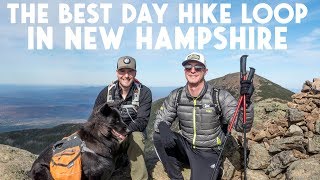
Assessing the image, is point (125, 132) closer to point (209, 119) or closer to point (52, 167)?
point (52, 167)

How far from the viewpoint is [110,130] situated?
8375 millimetres

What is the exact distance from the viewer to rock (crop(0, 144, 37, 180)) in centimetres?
1052

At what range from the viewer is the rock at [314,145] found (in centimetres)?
1130

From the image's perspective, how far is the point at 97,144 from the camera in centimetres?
837

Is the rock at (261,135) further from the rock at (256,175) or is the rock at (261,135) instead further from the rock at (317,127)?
the rock at (317,127)

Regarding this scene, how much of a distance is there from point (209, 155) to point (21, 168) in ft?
18.9

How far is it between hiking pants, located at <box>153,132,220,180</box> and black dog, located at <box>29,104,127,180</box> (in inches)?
106

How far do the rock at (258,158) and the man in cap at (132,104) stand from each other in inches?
150

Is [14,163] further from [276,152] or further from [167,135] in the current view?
[276,152]

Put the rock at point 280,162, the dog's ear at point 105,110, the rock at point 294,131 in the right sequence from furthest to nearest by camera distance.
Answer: the rock at point 294,131
the rock at point 280,162
the dog's ear at point 105,110

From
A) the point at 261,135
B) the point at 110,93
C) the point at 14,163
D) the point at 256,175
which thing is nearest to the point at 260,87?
the point at 261,135

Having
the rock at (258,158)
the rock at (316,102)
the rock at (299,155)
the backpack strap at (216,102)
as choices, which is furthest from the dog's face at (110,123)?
the rock at (316,102)

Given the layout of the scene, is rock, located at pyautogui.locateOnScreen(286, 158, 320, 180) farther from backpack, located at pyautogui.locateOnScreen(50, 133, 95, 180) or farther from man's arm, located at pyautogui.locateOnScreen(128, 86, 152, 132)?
backpack, located at pyautogui.locateOnScreen(50, 133, 95, 180)

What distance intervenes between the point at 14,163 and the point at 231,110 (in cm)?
686
